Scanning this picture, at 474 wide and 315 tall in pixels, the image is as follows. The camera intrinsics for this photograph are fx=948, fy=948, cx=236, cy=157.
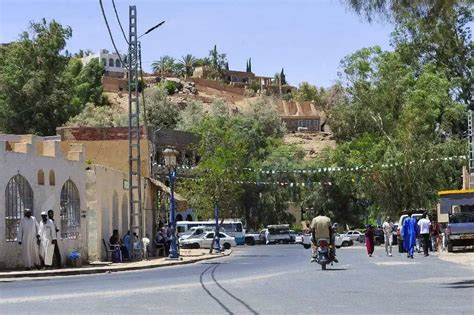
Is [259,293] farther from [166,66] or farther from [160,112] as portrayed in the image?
[166,66]

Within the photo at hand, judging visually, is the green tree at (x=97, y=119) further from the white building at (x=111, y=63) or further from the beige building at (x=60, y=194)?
the white building at (x=111, y=63)

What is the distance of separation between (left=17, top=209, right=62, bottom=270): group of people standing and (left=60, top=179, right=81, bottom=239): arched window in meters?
3.28

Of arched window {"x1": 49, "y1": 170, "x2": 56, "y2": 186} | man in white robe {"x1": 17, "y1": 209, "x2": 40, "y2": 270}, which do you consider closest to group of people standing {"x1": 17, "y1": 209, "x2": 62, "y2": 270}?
man in white robe {"x1": 17, "y1": 209, "x2": 40, "y2": 270}

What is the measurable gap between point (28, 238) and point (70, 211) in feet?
17.6

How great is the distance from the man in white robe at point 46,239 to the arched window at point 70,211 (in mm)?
3270

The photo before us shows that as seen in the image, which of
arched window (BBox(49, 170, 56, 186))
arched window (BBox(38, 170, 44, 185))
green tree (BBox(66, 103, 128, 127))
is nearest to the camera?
arched window (BBox(38, 170, 44, 185))

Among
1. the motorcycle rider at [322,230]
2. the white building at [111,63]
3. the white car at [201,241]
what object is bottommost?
the white car at [201,241]

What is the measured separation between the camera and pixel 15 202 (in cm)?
2981

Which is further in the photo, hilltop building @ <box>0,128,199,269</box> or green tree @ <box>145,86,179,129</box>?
green tree @ <box>145,86,179,129</box>

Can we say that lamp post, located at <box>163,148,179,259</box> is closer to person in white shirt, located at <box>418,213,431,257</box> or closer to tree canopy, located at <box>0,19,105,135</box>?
person in white shirt, located at <box>418,213,431,257</box>

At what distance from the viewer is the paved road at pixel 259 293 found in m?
15.2

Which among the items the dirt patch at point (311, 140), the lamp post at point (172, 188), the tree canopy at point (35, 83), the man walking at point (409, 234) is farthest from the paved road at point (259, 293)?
the dirt patch at point (311, 140)

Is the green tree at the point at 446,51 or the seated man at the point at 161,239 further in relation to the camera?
the green tree at the point at 446,51

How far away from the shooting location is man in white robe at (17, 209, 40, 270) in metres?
28.9
